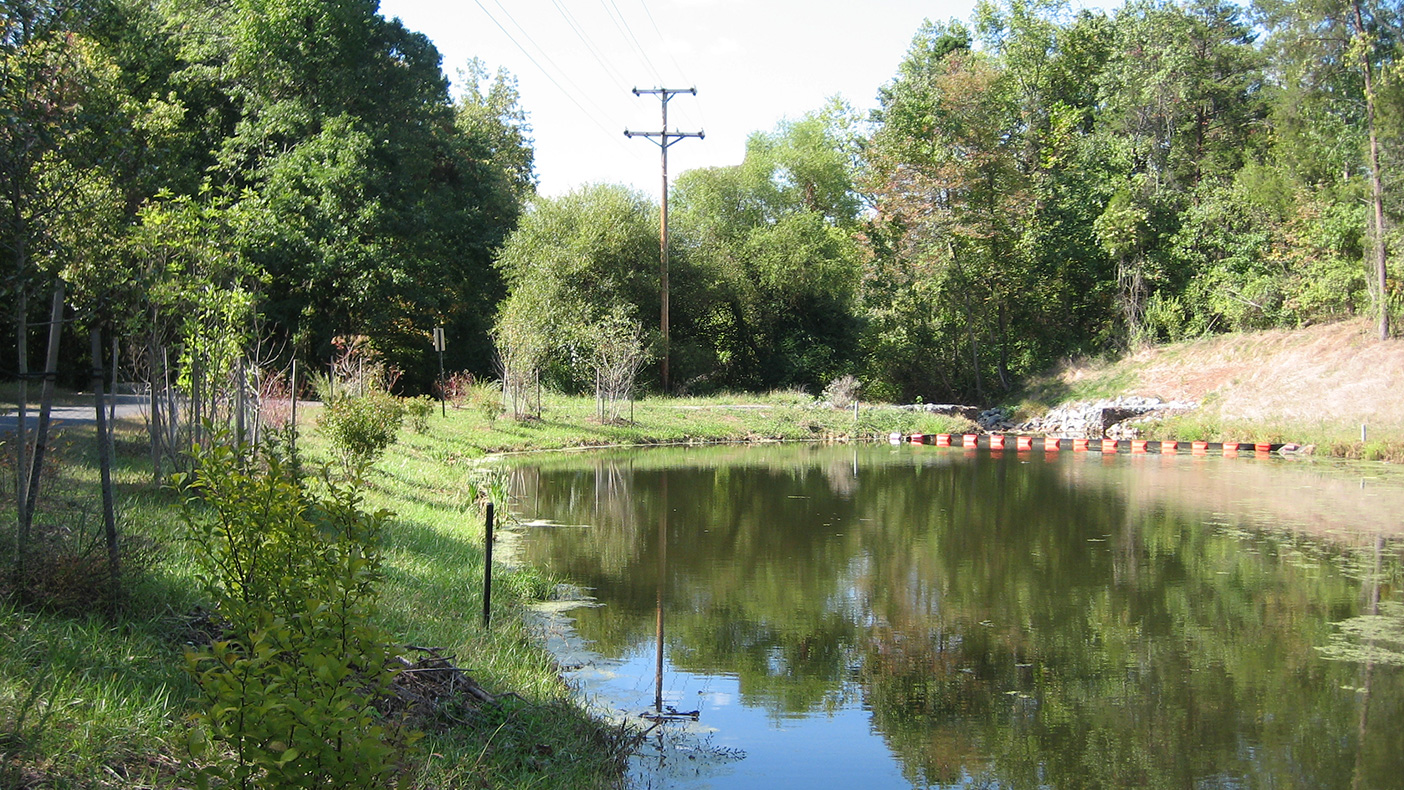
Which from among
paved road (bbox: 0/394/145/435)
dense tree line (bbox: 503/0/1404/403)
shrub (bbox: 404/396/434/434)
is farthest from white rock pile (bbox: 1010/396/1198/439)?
paved road (bbox: 0/394/145/435)

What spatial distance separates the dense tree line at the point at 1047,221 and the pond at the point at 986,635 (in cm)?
1575

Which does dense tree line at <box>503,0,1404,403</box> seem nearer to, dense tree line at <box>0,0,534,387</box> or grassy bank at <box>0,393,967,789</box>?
dense tree line at <box>0,0,534,387</box>

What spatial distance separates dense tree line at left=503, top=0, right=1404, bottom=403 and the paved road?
15.7 meters

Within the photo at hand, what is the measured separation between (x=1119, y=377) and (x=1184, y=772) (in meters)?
29.1

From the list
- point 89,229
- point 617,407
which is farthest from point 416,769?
point 617,407

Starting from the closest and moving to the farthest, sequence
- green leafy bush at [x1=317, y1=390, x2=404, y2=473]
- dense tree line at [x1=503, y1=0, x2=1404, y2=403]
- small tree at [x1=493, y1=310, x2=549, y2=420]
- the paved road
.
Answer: green leafy bush at [x1=317, y1=390, x2=404, y2=473] < the paved road < small tree at [x1=493, y1=310, x2=549, y2=420] < dense tree line at [x1=503, y1=0, x2=1404, y2=403]

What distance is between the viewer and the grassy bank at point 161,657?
3.99m

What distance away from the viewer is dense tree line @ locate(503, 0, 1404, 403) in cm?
2914

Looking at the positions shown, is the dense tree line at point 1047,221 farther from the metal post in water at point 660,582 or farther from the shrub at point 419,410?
the metal post in water at point 660,582

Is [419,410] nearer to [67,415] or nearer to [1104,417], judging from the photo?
[67,415]

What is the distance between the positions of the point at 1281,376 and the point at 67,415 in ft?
89.0

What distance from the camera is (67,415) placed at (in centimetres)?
1474

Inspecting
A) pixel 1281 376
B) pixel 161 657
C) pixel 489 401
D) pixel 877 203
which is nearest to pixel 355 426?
pixel 161 657

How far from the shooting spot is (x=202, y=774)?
8.90 feet
